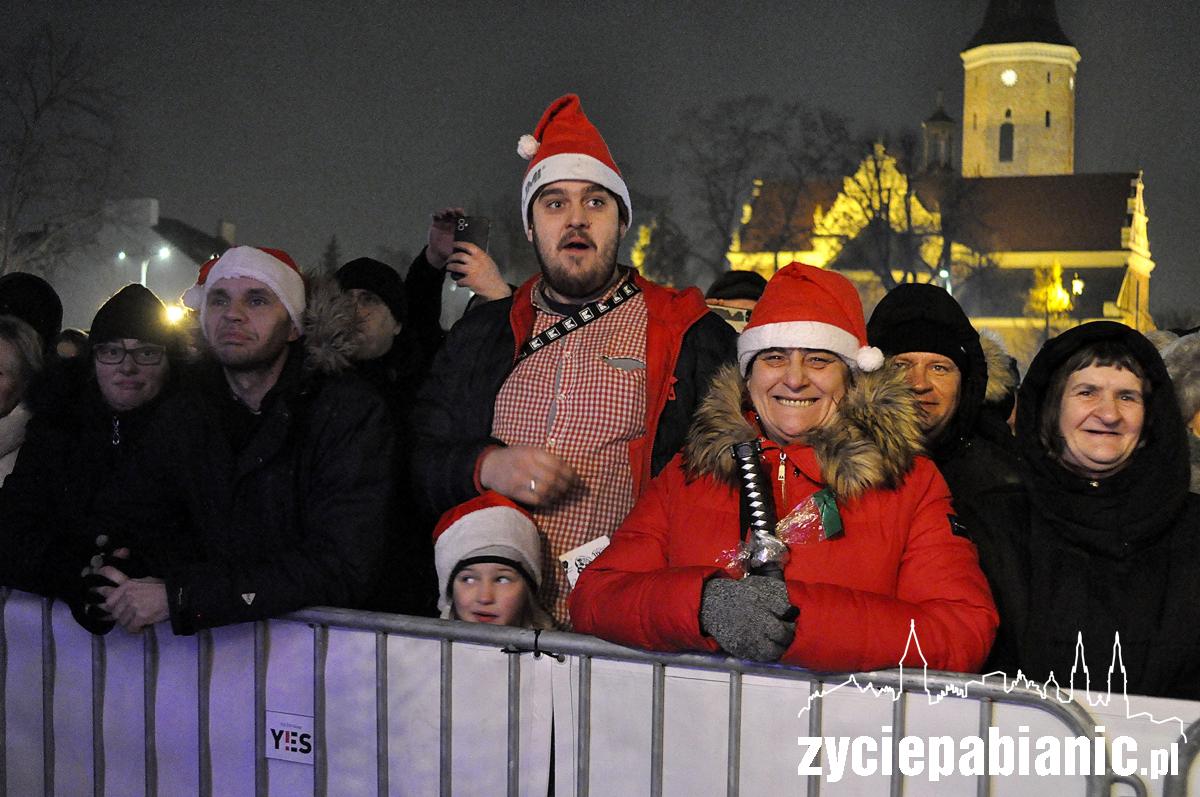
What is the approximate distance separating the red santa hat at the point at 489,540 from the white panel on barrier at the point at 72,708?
41.3 inches

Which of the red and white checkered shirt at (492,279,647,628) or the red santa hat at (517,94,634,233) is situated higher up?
the red santa hat at (517,94,634,233)

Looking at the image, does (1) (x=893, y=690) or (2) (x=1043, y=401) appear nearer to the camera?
(1) (x=893, y=690)

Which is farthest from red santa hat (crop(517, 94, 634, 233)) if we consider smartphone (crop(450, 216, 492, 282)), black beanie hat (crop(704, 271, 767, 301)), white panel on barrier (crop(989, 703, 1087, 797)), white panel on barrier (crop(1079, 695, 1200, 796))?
black beanie hat (crop(704, 271, 767, 301))

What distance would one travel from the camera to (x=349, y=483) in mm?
3793

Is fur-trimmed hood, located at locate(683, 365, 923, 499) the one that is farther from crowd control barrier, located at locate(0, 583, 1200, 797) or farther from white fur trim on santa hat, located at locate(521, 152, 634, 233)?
white fur trim on santa hat, located at locate(521, 152, 634, 233)

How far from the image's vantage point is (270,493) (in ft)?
12.6

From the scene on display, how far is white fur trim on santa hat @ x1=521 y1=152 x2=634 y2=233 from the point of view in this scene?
4199 mm

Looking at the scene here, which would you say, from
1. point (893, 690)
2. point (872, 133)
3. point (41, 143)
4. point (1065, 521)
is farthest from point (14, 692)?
point (872, 133)

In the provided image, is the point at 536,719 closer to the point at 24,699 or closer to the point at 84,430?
the point at 24,699

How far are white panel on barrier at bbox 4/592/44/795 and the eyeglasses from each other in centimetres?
99

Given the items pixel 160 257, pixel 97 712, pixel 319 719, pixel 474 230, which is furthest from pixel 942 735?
pixel 160 257

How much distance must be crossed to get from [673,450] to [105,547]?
168 cm

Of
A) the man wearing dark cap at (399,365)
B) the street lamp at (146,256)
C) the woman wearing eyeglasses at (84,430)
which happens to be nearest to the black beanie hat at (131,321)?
the woman wearing eyeglasses at (84,430)

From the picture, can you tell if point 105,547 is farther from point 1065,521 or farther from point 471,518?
point 1065,521
